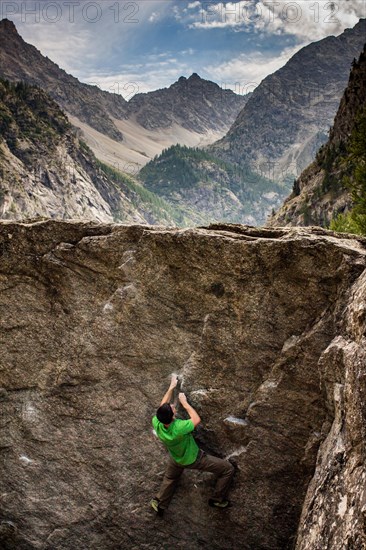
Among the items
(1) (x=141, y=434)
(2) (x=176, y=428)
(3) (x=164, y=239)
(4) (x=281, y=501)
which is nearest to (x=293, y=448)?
(4) (x=281, y=501)

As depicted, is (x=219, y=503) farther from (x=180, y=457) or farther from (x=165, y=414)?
(x=165, y=414)

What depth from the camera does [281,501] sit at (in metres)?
10.6

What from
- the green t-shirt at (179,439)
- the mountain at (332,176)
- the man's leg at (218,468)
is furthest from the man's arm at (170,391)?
the mountain at (332,176)

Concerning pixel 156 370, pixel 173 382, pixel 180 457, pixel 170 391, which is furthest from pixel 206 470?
pixel 156 370

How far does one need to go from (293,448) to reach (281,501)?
1.48 metres

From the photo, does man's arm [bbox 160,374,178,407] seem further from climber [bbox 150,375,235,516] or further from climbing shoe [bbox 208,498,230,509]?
climbing shoe [bbox 208,498,230,509]

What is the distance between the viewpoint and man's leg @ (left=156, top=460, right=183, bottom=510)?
10.7m

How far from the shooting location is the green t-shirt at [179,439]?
9.95m

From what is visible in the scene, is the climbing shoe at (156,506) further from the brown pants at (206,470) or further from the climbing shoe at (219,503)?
the climbing shoe at (219,503)

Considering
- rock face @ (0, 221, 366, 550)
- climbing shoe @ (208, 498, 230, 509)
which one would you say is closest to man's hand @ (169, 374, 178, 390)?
rock face @ (0, 221, 366, 550)

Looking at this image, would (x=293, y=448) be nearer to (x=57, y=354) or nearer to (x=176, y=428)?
(x=176, y=428)

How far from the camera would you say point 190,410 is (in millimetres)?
10383

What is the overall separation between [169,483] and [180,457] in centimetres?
104

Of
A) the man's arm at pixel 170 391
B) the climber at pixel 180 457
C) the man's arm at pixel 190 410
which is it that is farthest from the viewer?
the man's arm at pixel 170 391
